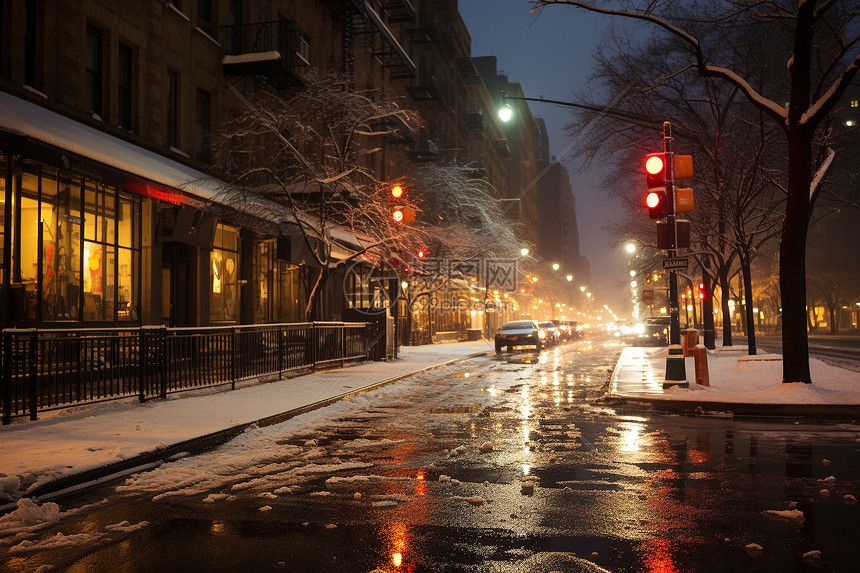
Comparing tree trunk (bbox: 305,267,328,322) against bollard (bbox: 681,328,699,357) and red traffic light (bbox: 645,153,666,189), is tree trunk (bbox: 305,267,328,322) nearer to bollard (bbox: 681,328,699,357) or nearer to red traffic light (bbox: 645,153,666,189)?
bollard (bbox: 681,328,699,357)

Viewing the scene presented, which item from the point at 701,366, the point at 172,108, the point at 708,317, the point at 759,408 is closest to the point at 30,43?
the point at 172,108

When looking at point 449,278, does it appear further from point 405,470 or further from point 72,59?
point 405,470

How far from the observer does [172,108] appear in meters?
20.6

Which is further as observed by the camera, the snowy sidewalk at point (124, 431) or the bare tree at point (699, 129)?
the bare tree at point (699, 129)

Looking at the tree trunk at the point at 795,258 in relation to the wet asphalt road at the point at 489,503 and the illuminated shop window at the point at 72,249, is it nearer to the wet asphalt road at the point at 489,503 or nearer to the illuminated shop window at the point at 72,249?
the wet asphalt road at the point at 489,503

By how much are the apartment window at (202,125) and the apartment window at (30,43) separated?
6.24m

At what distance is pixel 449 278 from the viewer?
36.1 meters

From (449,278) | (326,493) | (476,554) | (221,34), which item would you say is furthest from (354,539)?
(449,278)

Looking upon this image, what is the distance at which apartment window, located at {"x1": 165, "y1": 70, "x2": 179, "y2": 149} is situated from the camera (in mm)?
20344

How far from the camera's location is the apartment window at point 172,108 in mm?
20344

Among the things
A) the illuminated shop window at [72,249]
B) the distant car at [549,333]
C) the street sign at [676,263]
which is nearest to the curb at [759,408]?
the street sign at [676,263]

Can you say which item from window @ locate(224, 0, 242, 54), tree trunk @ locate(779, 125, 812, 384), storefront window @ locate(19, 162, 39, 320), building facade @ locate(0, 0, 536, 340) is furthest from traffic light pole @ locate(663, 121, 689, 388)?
window @ locate(224, 0, 242, 54)

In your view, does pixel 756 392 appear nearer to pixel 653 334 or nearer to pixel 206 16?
pixel 206 16

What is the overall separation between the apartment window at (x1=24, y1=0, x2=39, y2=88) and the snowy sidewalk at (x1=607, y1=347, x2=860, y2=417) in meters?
14.1
